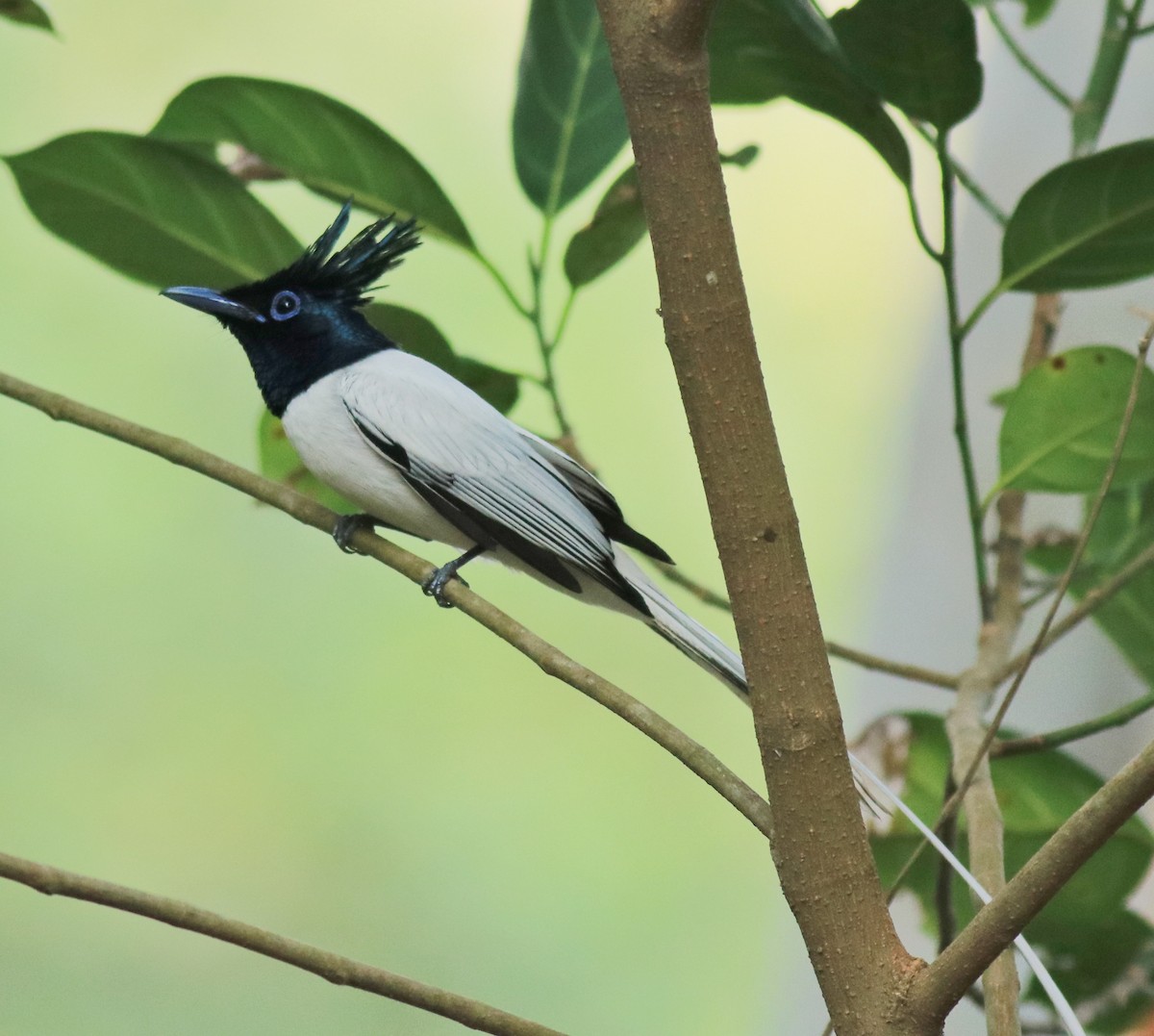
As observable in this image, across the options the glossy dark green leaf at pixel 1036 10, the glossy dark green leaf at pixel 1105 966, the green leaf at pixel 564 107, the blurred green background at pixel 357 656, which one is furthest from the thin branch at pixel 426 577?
the blurred green background at pixel 357 656

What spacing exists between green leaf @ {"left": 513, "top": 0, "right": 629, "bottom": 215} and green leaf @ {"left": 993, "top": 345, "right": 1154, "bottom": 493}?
378 millimetres

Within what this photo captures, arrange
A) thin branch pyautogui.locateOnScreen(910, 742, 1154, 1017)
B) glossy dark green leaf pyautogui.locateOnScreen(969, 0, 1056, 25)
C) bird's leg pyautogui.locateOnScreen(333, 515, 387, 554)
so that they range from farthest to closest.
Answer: glossy dark green leaf pyautogui.locateOnScreen(969, 0, 1056, 25), bird's leg pyautogui.locateOnScreen(333, 515, 387, 554), thin branch pyautogui.locateOnScreen(910, 742, 1154, 1017)

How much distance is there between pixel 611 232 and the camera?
1006mm

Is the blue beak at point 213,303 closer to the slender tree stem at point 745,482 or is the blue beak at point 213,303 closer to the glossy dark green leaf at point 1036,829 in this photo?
the slender tree stem at point 745,482

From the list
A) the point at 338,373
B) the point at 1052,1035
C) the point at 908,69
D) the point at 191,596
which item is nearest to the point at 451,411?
the point at 338,373

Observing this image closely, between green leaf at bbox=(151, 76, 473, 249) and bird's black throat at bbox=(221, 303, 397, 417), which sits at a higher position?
green leaf at bbox=(151, 76, 473, 249)

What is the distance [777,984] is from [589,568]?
1.37 metres

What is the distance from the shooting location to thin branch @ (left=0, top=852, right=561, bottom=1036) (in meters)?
0.52

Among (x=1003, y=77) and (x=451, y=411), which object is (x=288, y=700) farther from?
(x=1003, y=77)

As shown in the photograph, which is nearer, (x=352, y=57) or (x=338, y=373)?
(x=338, y=373)

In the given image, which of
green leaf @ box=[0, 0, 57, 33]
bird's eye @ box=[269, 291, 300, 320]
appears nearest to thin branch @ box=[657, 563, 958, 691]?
bird's eye @ box=[269, 291, 300, 320]

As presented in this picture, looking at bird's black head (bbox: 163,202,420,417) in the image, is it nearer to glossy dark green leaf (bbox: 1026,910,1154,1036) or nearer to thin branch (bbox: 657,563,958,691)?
thin branch (bbox: 657,563,958,691)

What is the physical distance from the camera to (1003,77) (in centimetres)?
199

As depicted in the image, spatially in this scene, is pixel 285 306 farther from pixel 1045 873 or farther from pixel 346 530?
pixel 1045 873
